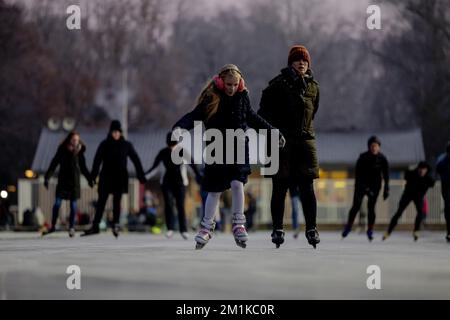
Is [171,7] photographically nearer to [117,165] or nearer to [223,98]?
[117,165]

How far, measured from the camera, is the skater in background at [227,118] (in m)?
11.7

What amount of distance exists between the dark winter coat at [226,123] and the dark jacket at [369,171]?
5883 millimetres

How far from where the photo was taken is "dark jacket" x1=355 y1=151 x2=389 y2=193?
17.5 metres

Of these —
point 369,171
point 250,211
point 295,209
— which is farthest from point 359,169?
point 250,211

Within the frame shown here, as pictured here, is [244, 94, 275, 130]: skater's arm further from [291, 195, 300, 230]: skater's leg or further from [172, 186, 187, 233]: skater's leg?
[291, 195, 300, 230]: skater's leg

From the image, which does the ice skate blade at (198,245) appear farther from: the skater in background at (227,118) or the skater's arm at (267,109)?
the skater's arm at (267,109)

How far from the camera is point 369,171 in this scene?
691 inches

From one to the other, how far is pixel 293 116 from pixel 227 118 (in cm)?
84

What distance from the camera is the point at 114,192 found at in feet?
57.1

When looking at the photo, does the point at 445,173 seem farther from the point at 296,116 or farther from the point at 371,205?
the point at 296,116

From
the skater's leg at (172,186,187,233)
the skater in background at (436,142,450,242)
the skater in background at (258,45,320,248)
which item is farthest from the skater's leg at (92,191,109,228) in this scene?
the skater in background at (258,45,320,248)

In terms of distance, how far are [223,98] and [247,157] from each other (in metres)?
0.72

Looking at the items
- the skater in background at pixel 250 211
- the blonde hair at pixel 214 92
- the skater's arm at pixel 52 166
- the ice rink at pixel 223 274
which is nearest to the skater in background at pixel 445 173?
the ice rink at pixel 223 274
